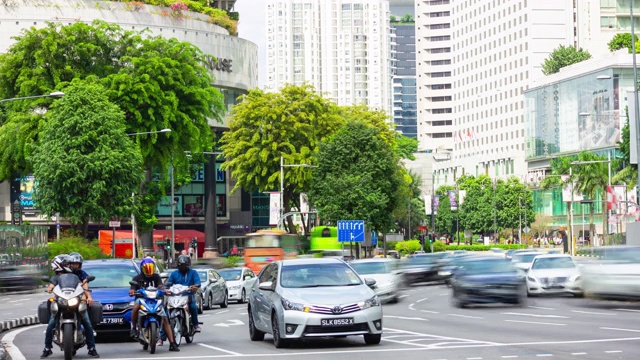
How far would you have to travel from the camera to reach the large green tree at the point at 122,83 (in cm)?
6316

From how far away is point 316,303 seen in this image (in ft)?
66.7

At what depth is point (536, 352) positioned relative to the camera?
1822 centimetres

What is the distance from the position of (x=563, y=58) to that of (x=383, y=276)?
407ft

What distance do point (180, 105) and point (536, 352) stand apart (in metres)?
48.7

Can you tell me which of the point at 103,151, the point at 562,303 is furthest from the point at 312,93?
the point at 562,303

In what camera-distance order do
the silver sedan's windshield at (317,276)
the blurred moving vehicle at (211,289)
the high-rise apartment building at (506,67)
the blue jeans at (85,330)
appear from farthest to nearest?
the high-rise apartment building at (506,67) < the blurred moving vehicle at (211,289) < the silver sedan's windshield at (317,276) < the blue jeans at (85,330)

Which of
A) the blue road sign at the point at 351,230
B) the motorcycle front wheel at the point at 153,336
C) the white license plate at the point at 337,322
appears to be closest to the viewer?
the white license plate at the point at 337,322

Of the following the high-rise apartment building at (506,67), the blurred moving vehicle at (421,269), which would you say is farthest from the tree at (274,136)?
the high-rise apartment building at (506,67)

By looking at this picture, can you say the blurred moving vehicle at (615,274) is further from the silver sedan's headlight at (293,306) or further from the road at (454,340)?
the silver sedan's headlight at (293,306)

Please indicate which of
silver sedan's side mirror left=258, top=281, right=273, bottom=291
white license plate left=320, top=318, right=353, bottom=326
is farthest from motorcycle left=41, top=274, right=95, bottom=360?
white license plate left=320, top=318, right=353, bottom=326

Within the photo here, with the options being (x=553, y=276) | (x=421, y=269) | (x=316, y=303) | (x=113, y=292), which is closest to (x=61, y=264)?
(x=316, y=303)

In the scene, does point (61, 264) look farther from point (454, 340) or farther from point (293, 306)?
point (454, 340)

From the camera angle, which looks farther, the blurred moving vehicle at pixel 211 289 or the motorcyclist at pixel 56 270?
the blurred moving vehicle at pixel 211 289

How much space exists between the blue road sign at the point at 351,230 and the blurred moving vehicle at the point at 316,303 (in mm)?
56217
